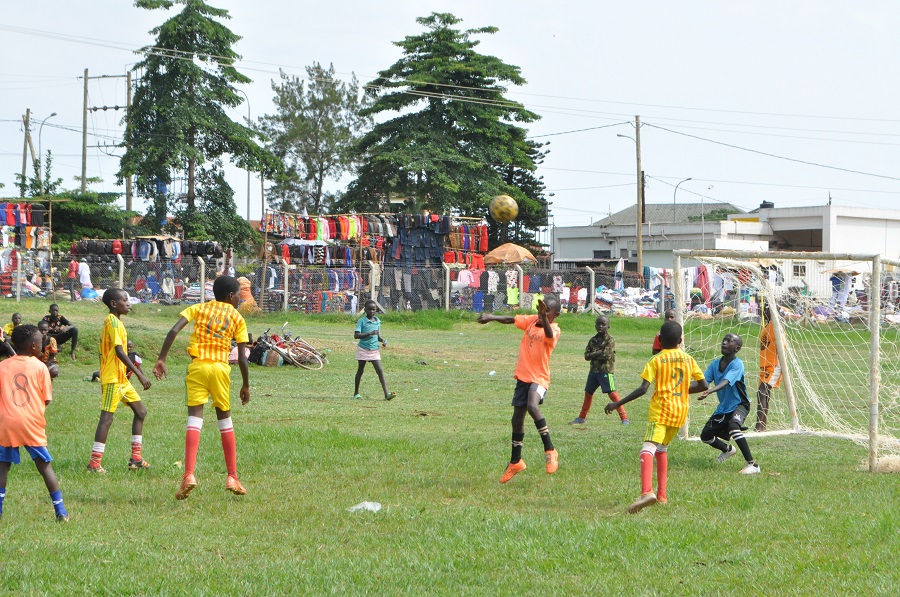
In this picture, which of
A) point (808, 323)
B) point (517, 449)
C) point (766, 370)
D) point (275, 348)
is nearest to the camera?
point (517, 449)

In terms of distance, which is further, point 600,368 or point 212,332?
point 600,368

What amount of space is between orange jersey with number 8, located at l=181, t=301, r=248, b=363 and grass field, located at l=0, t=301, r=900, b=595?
1.21 metres

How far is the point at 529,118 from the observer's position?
53.0 m

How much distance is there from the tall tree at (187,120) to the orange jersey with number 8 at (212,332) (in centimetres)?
3902

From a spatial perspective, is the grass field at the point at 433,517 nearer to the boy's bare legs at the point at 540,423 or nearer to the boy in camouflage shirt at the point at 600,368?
the boy's bare legs at the point at 540,423

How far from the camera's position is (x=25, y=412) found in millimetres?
7230

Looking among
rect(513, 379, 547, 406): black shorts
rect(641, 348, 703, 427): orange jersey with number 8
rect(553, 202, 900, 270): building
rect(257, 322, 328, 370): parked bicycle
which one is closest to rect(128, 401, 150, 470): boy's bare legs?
rect(513, 379, 547, 406): black shorts

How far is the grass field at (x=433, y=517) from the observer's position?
232 inches

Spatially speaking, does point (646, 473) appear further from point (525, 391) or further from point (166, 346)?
point (166, 346)

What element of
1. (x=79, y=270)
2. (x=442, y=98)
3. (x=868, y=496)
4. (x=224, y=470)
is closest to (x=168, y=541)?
(x=224, y=470)

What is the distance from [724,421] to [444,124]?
42.9 m

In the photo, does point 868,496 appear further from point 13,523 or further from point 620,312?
point 620,312

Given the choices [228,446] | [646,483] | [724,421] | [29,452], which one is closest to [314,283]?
[724,421]

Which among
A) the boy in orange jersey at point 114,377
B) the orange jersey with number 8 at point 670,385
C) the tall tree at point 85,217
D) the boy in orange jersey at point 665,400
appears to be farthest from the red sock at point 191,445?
the tall tree at point 85,217
